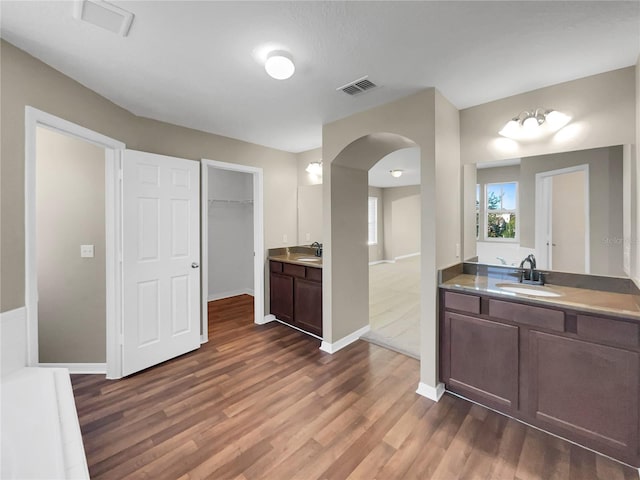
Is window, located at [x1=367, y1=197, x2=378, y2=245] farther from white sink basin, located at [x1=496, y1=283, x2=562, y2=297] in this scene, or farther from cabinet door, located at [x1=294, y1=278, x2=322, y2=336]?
white sink basin, located at [x1=496, y1=283, x2=562, y2=297]

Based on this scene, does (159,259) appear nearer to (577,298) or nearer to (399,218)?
(577,298)

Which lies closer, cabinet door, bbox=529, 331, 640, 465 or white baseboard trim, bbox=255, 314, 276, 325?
cabinet door, bbox=529, 331, 640, 465

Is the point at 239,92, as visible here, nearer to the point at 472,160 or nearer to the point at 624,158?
the point at 472,160

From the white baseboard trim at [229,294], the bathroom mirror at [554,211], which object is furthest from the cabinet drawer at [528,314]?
the white baseboard trim at [229,294]

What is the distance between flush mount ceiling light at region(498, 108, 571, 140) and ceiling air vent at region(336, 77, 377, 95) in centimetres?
122

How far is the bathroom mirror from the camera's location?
2.00 m

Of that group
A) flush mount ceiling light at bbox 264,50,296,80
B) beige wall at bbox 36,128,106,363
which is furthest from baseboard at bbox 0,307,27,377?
flush mount ceiling light at bbox 264,50,296,80

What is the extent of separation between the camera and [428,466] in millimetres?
1619

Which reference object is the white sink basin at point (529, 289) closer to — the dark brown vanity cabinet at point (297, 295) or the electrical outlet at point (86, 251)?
the dark brown vanity cabinet at point (297, 295)

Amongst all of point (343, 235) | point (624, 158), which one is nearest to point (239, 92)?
point (343, 235)

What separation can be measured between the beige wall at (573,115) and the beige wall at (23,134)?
8.56ft

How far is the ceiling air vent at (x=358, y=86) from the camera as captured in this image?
2143 millimetres

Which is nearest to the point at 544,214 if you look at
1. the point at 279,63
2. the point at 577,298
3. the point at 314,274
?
the point at 577,298

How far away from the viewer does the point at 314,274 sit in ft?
11.1
